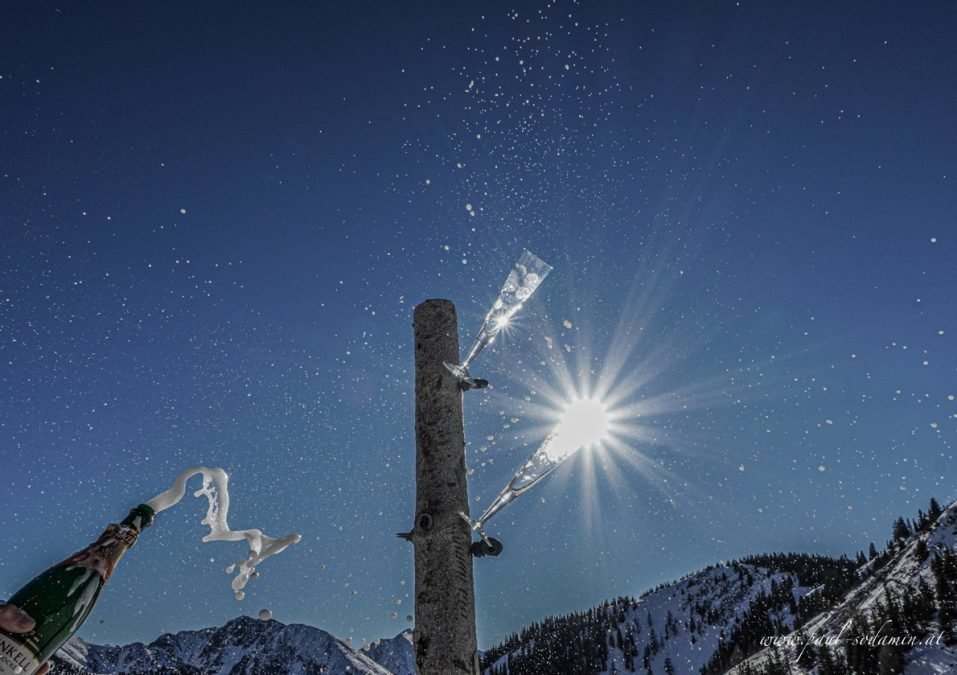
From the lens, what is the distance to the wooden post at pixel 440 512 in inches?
121

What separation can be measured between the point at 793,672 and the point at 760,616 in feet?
458

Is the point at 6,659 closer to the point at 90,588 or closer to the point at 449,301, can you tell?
the point at 90,588

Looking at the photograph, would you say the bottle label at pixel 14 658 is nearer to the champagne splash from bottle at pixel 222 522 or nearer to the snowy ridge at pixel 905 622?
the champagne splash from bottle at pixel 222 522

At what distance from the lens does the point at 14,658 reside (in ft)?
9.60

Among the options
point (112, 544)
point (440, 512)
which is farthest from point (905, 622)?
point (112, 544)

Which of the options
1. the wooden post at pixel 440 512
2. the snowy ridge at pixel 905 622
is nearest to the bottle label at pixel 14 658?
the wooden post at pixel 440 512

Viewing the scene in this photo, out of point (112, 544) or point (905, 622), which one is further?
point (905, 622)

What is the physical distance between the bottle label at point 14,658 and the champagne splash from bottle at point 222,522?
36.5 inches

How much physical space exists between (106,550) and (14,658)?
2.42ft

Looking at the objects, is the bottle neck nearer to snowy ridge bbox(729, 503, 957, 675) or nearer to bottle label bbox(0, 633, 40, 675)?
bottle label bbox(0, 633, 40, 675)

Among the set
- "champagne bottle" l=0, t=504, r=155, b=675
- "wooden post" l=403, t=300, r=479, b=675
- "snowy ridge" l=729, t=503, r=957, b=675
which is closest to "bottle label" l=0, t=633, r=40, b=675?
"champagne bottle" l=0, t=504, r=155, b=675

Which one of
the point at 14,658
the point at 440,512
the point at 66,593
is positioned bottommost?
the point at 14,658

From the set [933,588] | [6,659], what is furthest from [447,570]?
[933,588]

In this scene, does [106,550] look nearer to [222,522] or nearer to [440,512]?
[222,522]
